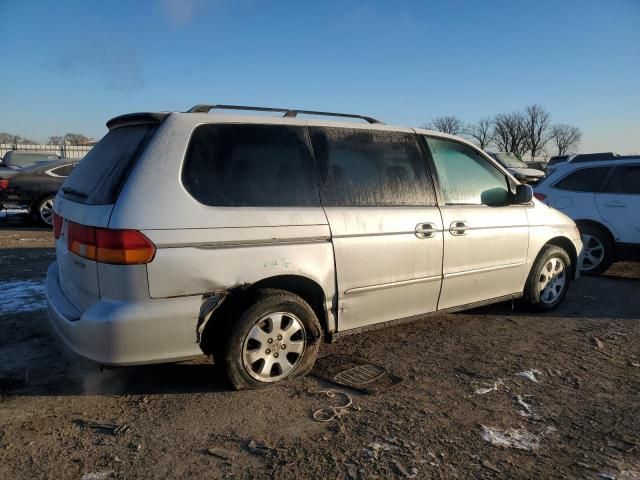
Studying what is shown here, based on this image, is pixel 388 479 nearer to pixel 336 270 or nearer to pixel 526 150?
pixel 336 270

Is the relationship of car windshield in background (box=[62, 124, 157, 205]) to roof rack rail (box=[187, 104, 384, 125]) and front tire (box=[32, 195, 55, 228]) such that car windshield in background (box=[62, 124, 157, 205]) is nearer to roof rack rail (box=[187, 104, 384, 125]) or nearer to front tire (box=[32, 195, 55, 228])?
roof rack rail (box=[187, 104, 384, 125])

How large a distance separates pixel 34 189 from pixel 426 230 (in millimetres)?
9913

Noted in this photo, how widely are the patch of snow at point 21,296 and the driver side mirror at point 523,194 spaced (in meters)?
4.60

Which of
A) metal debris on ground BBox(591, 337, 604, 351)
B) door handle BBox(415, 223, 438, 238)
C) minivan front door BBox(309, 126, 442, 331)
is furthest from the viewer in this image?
metal debris on ground BBox(591, 337, 604, 351)

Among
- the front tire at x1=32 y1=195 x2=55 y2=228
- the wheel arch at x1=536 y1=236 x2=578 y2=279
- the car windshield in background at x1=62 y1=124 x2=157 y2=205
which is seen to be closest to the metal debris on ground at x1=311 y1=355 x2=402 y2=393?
the car windshield in background at x1=62 y1=124 x2=157 y2=205

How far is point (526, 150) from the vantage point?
7900cm

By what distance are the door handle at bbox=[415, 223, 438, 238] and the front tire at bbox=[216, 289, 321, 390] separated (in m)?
1.08

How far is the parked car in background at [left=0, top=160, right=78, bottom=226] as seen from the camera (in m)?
10.7

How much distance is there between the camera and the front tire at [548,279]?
493 centimetres

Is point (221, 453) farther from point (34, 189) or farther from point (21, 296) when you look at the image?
point (34, 189)

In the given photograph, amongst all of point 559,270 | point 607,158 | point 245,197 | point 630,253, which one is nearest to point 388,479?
point 245,197

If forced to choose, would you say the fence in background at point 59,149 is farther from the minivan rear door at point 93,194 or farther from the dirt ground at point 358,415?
the dirt ground at point 358,415

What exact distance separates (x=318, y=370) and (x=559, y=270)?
9.87ft

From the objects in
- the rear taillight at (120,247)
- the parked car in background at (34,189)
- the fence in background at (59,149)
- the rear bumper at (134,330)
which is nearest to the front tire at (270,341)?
the rear bumper at (134,330)
